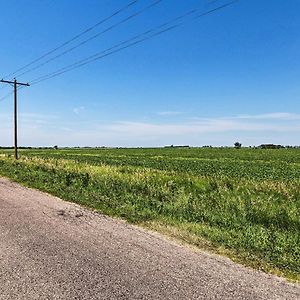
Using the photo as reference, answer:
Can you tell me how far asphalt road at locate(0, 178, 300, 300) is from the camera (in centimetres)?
471

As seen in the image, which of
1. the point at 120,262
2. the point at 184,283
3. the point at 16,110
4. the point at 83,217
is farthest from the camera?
the point at 16,110

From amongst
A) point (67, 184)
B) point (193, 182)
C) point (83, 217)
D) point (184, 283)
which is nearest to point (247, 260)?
point (184, 283)

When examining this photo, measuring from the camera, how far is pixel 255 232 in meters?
8.50

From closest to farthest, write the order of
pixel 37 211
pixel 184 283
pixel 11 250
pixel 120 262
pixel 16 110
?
1. pixel 184 283
2. pixel 120 262
3. pixel 11 250
4. pixel 37 211
5. pixel 16 110

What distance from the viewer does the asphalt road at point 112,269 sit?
471 centimetres

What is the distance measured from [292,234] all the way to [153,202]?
526 centimetres

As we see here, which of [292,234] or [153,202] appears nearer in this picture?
[292,234]

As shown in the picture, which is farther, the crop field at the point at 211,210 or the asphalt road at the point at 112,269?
the crop field at the point at 211,210

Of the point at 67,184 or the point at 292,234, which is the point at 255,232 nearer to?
the point at 292,234

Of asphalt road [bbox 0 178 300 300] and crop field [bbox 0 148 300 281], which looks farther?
crop field [bbox 0 148 300 281]

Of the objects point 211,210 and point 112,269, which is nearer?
point 112,269

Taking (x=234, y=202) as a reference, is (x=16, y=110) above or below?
above

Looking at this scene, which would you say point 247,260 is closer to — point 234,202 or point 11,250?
point 11,250

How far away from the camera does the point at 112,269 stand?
560cm
